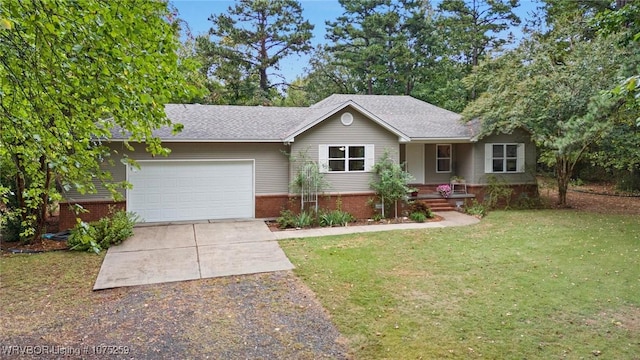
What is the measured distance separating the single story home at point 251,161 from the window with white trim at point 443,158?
151 cm

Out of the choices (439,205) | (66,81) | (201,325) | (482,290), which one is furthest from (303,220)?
(66,81)

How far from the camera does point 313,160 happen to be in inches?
525

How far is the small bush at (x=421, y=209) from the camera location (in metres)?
13.8

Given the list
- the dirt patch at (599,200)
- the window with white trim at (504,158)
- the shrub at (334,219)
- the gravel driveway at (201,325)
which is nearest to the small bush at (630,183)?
the dirt patch at (599,200)

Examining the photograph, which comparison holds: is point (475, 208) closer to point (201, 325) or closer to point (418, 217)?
point (418, 217)

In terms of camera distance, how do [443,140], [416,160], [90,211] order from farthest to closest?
[416,160], [443,140], [90,211]

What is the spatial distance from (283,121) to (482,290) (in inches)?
394

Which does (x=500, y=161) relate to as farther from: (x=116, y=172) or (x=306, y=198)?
(x=116, y=172)

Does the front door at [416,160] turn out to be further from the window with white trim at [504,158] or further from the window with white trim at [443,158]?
the window with white trim at [504,158]

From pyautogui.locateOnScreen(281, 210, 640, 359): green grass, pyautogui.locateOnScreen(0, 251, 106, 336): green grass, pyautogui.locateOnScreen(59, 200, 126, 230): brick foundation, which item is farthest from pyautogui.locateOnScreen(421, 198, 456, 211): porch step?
pyautogui.locateOnScreen(0, 251, 106, 336): green grass

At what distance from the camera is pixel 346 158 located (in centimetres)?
1365

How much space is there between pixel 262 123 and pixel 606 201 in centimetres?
1562

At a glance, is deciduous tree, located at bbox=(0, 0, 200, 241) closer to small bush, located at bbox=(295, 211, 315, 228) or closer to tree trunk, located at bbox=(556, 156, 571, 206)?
small bush, located at bbox=(295, 211, 315, 228)

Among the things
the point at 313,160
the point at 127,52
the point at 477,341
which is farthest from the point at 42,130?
the point at 313,160
